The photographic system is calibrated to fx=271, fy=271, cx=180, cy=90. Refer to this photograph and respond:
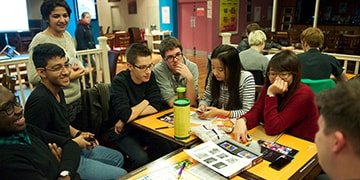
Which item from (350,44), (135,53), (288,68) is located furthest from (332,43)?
(135,53)

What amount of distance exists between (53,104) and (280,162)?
1380 mm

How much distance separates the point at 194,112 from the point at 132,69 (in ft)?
2.02

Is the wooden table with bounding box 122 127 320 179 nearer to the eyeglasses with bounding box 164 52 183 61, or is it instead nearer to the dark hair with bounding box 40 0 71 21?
the eyeglasses with bounding box 164 52 183 61

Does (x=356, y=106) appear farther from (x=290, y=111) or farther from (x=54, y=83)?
(x=54, y=83)

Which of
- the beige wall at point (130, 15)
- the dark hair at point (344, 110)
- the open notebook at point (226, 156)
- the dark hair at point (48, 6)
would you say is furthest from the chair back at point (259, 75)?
the beige wall at point (130, 15)

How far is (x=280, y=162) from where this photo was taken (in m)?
1.36

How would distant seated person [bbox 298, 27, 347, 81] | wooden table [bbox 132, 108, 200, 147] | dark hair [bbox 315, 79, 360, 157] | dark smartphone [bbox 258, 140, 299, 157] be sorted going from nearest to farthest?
dark hair [bbox 315, 79, 360, 157], dark smartphone [bbox 258, 140, 299, 157], wooden table [bbox 132, 108, 200, 147], distant seated person [bbox 298, 27, 347, 81]

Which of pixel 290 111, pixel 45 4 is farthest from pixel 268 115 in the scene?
pixel 45 4

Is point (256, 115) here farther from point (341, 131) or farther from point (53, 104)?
point (53, 104)

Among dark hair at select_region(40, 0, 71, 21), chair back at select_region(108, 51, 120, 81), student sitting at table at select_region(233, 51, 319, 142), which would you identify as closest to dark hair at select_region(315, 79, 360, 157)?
student sitting at table at select_region(233, 51, 319, 142)

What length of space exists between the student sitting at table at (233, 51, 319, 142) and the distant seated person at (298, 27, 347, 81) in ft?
4.40

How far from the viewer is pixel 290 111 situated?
1.67m

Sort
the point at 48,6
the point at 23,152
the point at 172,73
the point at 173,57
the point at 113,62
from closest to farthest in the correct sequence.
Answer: the point at 23,152 < the point at 48,6 < the point at 173,57 < the point at 172,73 < the point at 113,62

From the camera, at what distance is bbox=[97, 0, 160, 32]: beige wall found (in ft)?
36.2
